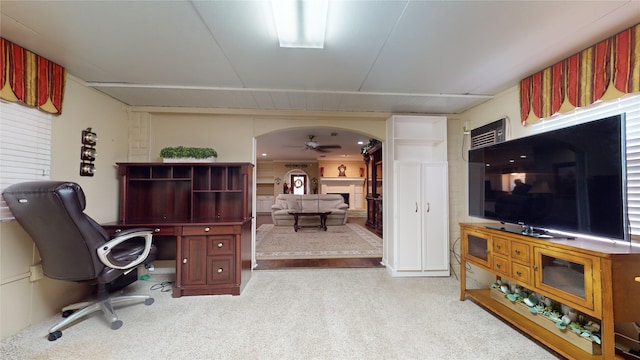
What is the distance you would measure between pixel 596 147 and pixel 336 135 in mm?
4869

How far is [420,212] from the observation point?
3.37 metres

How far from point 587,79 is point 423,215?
81.4 inches

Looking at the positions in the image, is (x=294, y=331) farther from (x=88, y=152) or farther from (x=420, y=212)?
(x=88, y=152)

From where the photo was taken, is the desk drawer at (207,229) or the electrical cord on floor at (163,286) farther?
the electrical cord on floor at (163,286)

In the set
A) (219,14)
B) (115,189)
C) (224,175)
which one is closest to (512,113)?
(219,14)

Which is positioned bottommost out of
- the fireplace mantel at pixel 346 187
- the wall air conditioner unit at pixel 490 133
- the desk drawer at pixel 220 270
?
the desk drawer at pixel 220 270

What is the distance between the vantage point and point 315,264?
3719 mm

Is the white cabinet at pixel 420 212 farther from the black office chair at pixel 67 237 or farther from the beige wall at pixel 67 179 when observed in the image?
the beige wall at pixel 67 179

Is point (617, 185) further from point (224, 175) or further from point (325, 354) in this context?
point (224, 175)

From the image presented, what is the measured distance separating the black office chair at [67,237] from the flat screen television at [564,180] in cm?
344

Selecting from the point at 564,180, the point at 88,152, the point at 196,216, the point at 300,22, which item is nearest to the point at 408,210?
the point at 564,180

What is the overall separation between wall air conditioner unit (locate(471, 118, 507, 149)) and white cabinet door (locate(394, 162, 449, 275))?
1.68ft

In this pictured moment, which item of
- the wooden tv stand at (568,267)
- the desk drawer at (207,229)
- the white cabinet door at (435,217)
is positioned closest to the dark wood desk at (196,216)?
the desk drawer at (207,229)

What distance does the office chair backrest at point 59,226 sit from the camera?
1703 mm
